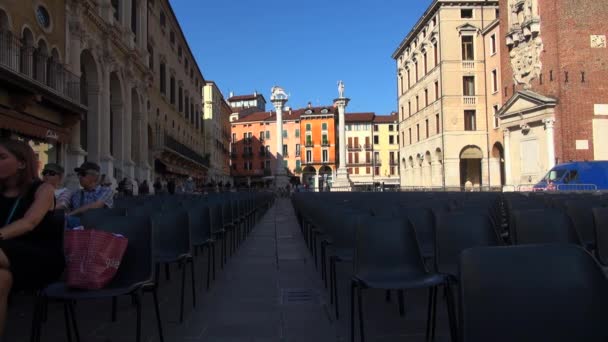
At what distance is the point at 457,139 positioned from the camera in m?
42.3

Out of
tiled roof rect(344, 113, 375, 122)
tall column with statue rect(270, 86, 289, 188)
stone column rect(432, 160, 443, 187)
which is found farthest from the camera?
tiled roof rect(344, 113, 375, 122)

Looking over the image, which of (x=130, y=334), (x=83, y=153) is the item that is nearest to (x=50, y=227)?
(x=130, y=334)

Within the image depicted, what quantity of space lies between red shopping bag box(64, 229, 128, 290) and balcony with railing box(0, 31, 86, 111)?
969 cm

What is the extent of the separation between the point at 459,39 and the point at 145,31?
2645 cm

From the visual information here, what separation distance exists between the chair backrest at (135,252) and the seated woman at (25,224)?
2.06 ft

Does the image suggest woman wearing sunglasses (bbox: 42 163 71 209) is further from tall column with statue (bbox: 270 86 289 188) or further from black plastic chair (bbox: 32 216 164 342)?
tall column with statue (bbox: 270 86 289 188)

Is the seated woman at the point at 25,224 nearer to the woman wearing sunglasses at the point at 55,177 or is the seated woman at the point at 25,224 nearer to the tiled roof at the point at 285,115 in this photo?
the woman wearing sunglasses at the point at 55,177

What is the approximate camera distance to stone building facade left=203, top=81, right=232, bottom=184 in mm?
62781

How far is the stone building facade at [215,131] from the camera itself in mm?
62781

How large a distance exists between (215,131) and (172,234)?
205 ft

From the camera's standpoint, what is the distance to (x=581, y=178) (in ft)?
76.0

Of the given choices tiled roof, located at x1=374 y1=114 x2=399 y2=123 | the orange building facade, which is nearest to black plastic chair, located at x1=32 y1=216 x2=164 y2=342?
the orange building facade

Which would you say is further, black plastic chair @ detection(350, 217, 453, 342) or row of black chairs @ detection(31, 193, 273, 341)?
black plastic chair @ detection(350, 217, 453, 342)

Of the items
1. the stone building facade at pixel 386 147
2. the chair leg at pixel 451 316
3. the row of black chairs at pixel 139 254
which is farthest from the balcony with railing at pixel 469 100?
the stone building facade at pixel 386 147
